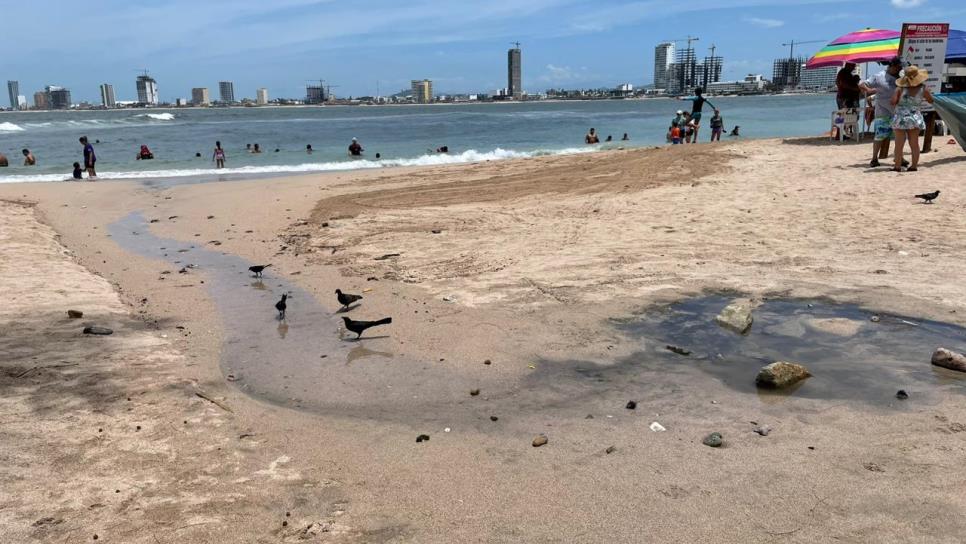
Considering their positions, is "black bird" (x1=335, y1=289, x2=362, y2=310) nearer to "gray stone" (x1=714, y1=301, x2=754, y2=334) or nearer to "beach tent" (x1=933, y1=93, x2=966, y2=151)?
"gray stone" (x1=714, y1=301, x2=754, y2=334)

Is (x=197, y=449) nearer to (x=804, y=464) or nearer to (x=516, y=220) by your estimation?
(x=804, y=464)

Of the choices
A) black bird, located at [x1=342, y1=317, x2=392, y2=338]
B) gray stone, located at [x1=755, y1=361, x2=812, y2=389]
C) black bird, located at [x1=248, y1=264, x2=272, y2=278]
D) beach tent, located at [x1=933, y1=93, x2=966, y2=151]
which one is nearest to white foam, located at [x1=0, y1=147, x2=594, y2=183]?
beach tent, located at [x1=933, y1=93, x2=966, y2=151]

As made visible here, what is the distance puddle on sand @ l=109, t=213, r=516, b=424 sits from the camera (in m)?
4.49

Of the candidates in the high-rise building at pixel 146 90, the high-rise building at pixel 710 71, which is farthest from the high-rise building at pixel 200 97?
the high-rise building at pixel 710 71

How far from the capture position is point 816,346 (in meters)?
5.11

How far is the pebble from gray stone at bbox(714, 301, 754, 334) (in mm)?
1892

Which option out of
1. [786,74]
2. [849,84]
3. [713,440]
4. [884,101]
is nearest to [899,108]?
[884,101]

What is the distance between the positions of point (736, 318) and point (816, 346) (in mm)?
664

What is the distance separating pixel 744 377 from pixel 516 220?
6.02 metres

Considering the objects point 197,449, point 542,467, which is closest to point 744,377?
point 542,467

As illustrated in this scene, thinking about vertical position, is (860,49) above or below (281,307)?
above

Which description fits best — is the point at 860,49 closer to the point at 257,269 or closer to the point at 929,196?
the point at 929,196

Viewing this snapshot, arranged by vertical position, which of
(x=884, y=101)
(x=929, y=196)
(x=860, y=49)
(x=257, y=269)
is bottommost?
(x=257, y=269)

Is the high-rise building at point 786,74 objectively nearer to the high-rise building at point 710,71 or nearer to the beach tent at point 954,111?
the high-rise building at point 710,71
